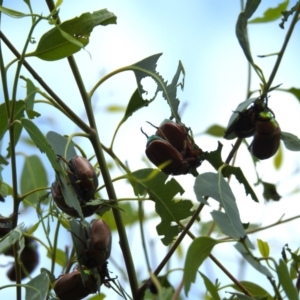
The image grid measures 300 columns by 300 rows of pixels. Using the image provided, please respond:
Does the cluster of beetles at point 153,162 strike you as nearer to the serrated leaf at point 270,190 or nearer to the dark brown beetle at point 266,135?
the dark brown beetle at point 266,135

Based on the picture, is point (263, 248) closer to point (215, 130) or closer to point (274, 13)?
point (215, 130)

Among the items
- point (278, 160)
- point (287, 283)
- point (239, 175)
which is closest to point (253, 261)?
point (287, 283)

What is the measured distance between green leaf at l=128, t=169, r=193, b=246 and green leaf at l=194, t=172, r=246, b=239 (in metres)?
0.12

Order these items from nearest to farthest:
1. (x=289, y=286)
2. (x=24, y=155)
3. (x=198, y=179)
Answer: (x=289, y=286)
(x=198, y=179)
(x=24, y=155)

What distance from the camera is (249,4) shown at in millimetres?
953

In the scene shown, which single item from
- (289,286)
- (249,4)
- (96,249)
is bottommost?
(289,286)

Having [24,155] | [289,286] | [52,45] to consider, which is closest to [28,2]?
[52,45]

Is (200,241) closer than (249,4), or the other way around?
(200,241)

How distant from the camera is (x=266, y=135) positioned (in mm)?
949

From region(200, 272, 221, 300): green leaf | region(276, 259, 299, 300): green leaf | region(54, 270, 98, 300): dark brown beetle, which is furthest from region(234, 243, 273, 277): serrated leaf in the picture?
region(54, 270, 98, 300): dark brown beetle

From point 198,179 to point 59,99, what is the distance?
209mm

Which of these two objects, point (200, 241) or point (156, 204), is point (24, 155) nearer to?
point (156, 204)

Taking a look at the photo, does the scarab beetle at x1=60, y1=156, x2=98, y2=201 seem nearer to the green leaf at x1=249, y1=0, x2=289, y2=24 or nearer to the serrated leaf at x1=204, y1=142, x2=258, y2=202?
the serrated leaf at x1=204, y1=142, x2=258, y2=202

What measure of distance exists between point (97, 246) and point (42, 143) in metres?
0.14
